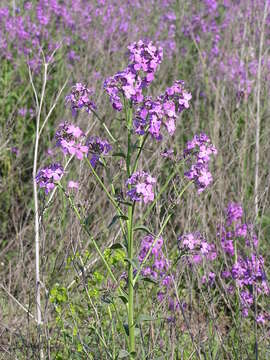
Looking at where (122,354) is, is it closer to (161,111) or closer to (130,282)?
(130,282)

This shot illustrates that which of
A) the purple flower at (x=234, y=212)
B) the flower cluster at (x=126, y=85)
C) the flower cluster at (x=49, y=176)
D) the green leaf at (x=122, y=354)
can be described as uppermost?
the flower cluster at (x=126, y=85)

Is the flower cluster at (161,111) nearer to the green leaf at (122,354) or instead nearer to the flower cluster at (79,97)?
the flower cluster at (79,97)

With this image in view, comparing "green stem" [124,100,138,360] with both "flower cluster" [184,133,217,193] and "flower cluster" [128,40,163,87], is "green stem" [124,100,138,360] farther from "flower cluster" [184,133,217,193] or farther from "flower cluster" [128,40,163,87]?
"flower cluster" [184,133,217,193]

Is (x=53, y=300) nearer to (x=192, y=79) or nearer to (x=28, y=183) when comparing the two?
(x=28, y=183)

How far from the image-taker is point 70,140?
2.07 meters

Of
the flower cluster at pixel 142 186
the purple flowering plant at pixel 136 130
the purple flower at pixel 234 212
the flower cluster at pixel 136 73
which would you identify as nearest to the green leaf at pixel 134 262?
the purple flowering plant at pixel 136 130

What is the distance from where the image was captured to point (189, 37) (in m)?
6.04

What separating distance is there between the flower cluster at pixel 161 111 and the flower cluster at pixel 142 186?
0.14 metres

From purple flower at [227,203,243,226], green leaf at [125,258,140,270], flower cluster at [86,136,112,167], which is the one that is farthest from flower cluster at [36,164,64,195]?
purple flower at [227,203,243,226]

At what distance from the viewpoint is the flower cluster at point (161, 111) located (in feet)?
6.61

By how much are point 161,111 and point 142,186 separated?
0.85 feet

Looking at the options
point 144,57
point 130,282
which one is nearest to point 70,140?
point 144,57

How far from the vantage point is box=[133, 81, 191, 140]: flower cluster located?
201 cm

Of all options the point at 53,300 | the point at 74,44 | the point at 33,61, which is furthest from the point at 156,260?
the point at 74,44
